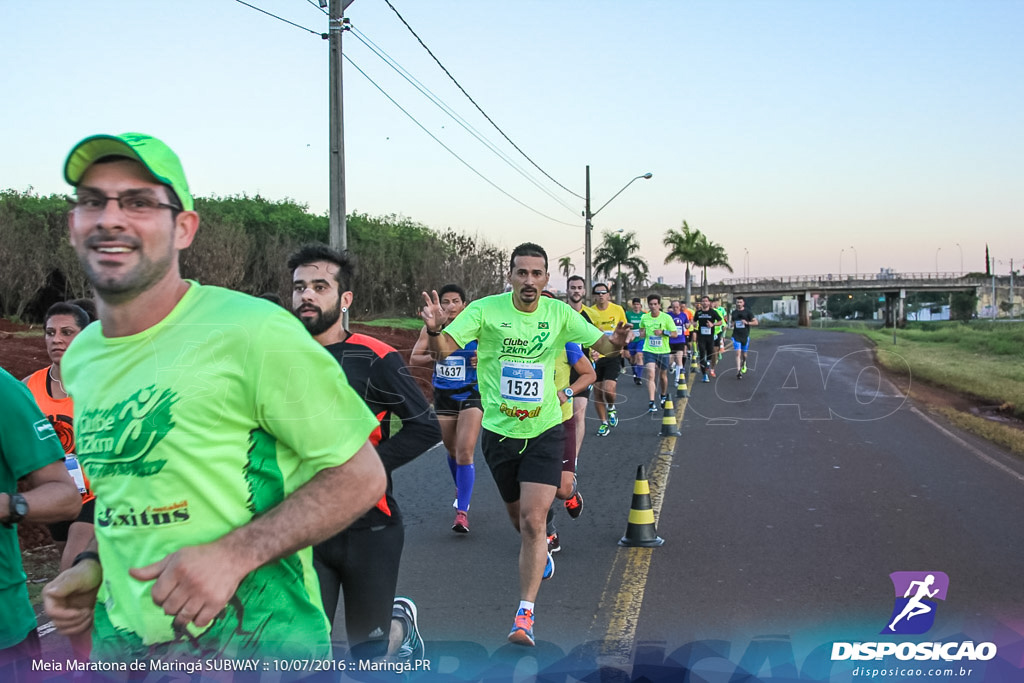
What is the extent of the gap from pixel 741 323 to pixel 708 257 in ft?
198

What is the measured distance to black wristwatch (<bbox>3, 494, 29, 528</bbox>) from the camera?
8.71ft

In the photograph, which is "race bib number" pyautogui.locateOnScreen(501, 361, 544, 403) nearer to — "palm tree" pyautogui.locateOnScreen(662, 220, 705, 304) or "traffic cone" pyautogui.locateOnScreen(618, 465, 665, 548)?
"traffic cone" pyautogui.locateOnScreen(618, 465, 665, 548)

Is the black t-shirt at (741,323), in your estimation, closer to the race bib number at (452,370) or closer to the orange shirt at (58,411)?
the race bib number at (452,370)

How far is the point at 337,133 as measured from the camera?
12.8 metres

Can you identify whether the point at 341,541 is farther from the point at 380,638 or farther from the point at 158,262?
the point at 158,262

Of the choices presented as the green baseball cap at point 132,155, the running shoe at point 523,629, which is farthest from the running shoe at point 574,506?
the green baseball cap at point 132,155

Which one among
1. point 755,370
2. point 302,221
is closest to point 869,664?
point 755,370

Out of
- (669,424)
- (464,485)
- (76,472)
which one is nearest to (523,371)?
(464,485)

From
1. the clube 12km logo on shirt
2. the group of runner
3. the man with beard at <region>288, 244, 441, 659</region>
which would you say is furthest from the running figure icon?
the group of runner

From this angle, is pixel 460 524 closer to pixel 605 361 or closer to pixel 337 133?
pixel 605 361

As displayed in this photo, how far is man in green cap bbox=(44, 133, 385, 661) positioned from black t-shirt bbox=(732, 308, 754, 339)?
70.6 feet

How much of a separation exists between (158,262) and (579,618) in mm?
3921

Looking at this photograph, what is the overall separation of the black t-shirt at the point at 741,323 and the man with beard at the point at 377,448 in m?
19.2

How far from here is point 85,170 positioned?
6.19 feet
